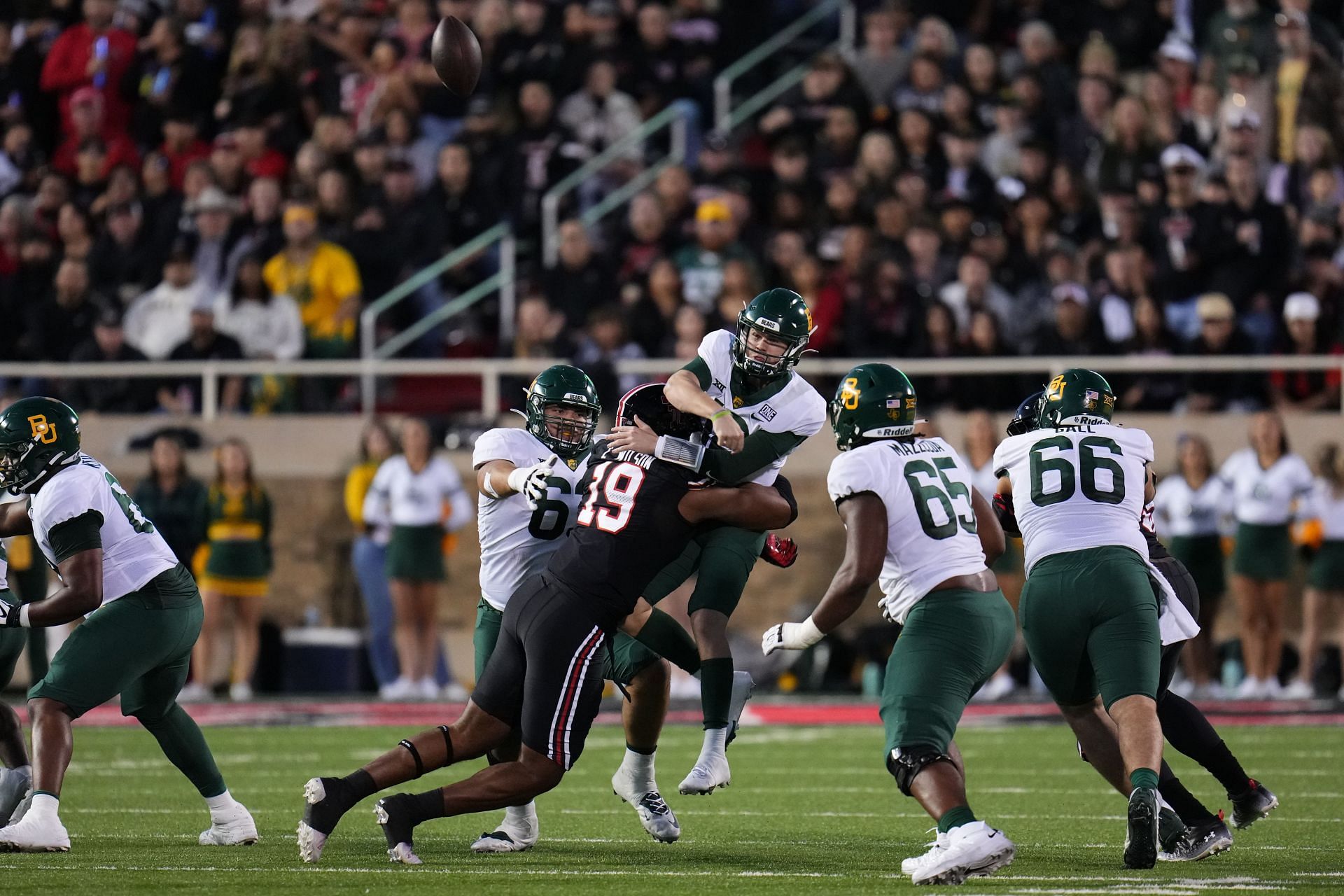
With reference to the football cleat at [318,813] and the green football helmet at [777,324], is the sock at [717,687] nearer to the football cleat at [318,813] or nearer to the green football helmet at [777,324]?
the green football helmet at [777,324]

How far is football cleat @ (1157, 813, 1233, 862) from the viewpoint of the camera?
6629 millimetres

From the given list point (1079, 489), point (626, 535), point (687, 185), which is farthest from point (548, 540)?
point (687, 185)

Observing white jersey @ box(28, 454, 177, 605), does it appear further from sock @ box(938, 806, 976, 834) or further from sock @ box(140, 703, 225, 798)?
sock @ box(938, 806, 976, 834)

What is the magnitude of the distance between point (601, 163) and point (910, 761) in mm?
10559

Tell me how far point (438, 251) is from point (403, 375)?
1.01 meters

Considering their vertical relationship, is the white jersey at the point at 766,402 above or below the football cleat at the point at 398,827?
above

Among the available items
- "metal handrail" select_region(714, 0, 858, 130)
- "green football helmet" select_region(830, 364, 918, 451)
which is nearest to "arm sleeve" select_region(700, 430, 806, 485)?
"green football helmet" select_region(830, 364, 918, 451)

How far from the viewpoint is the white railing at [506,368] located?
1373cm

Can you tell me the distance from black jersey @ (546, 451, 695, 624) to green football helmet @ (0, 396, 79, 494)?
72.6 inches

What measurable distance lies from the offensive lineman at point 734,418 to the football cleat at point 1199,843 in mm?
1595

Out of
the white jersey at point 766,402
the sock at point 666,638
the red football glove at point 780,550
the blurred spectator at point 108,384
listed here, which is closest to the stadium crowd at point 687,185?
the blurred spectator at point 108,384

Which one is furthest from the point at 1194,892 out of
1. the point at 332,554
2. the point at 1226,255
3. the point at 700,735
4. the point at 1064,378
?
the point at 332,554

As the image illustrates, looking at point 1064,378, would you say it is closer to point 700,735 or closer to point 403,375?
point 700,735

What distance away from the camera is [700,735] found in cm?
1130
